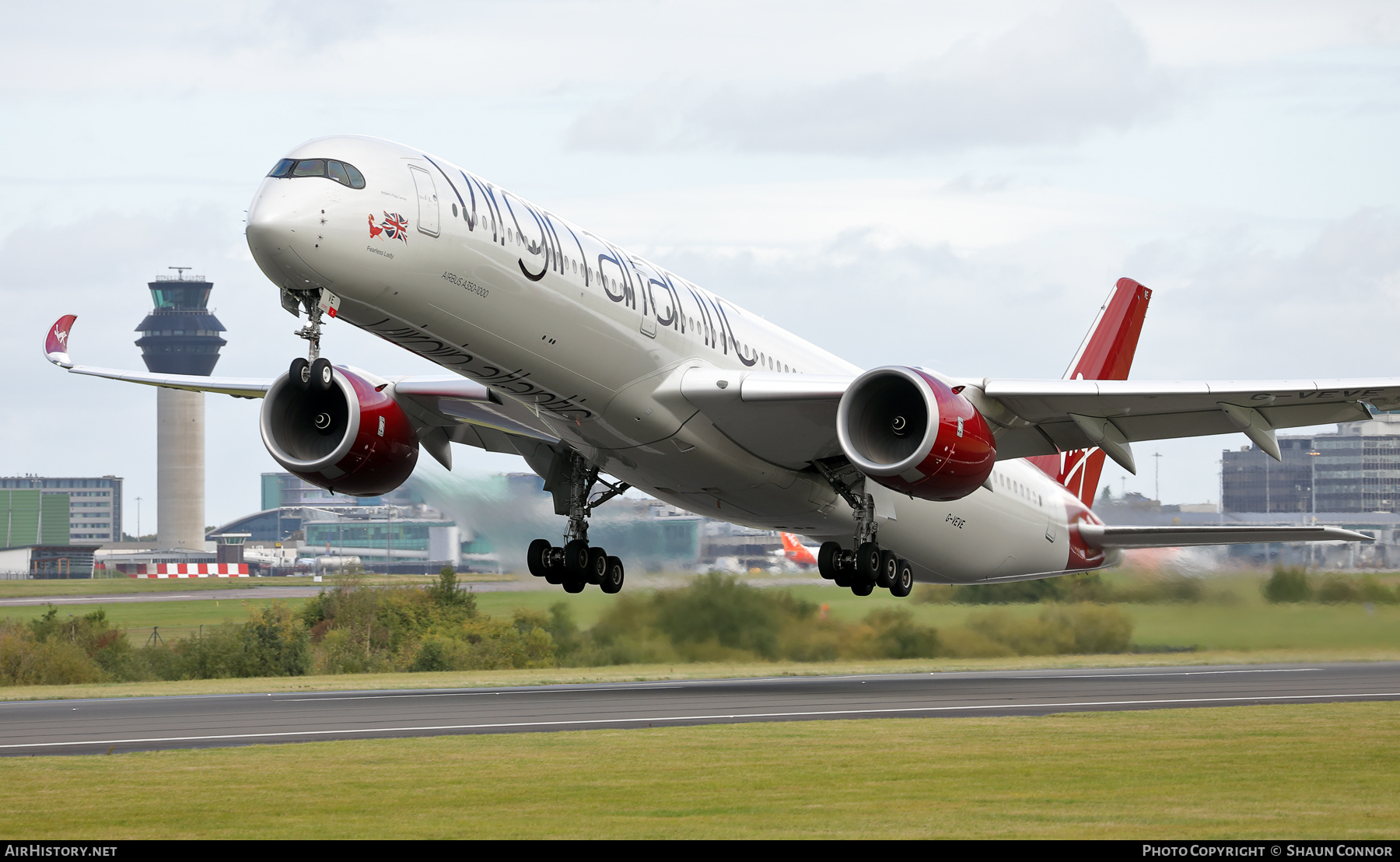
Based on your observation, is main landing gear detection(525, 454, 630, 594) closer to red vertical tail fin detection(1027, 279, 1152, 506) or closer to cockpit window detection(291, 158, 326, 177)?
cockpit window detection(291, 158, 326, 177)

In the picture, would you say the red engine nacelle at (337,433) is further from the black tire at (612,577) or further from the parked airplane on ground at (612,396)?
the black tire at (612,577)

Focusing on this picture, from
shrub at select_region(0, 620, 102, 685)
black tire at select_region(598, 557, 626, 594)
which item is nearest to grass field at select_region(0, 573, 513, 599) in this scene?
shrub at select_region(0, 620, 102, 685)

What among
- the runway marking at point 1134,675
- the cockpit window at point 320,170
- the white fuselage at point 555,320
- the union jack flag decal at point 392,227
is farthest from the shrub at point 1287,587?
the cockpit window at point 320,170

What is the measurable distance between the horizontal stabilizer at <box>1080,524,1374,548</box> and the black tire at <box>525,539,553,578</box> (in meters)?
14.1

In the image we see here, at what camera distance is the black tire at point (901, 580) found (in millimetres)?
26672

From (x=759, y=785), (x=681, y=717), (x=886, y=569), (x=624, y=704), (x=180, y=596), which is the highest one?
(x=886, y=569)

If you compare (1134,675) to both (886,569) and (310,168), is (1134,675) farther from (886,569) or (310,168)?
(310,168)

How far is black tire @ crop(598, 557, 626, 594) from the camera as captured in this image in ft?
90.5

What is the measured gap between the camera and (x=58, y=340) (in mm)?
26391

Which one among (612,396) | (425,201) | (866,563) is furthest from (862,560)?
(425,201)

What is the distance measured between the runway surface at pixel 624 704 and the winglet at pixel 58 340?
628 centimetres

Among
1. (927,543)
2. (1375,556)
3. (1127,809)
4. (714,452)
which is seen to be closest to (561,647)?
(927,543)

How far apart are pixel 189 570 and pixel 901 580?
10141cm
